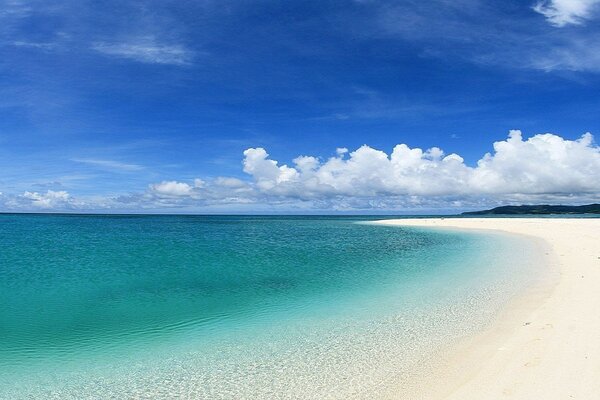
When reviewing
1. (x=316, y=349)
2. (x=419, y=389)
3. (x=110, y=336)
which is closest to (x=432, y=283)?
(x=316, y=349)

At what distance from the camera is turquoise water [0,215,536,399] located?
10727 mm

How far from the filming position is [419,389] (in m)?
9.94

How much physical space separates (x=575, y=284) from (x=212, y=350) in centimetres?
1979

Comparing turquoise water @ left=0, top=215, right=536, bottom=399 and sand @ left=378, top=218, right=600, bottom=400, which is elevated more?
sand @ left=378, top=218, right=600, bottom=400

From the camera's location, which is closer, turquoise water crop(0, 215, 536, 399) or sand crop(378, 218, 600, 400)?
sand crop(378, 218, 600, 400)

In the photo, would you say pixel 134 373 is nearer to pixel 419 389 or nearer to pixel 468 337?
pixel 419 389

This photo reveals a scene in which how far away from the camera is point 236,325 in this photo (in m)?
16.2

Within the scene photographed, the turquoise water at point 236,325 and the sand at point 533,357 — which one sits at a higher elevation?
the sand at point 533,357

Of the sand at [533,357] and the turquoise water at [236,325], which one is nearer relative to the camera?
the sand at [533,357]

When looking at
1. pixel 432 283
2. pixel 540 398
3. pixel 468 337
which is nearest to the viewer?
pixel 540 398

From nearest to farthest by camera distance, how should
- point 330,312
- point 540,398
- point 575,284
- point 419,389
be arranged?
point 540,398
point 419,389
point 330,312
point 575,284

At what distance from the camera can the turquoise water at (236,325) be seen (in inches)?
422

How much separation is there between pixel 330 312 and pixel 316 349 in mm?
5001

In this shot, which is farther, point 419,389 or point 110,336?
point 110,336
